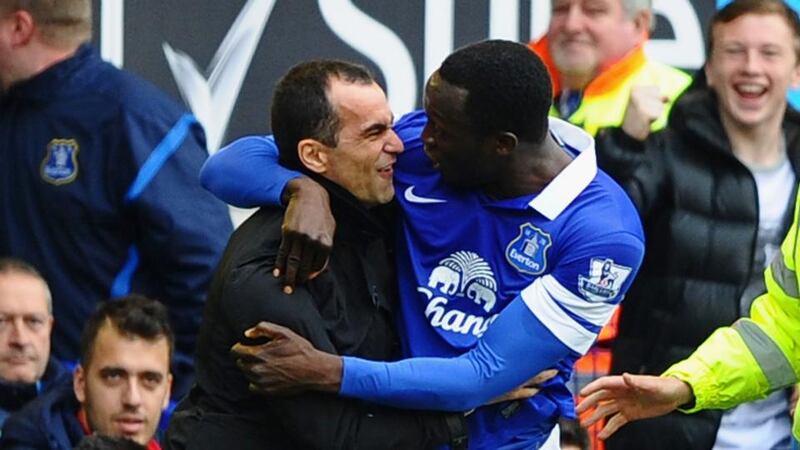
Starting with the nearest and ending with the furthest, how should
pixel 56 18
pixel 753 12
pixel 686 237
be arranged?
pixel 56 18 < pixel 686 237 < pixel 753 12

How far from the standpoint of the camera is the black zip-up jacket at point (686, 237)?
23.7 feet

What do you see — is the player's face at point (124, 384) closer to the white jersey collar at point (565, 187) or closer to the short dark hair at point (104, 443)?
the short dark hair at point (104, 443)

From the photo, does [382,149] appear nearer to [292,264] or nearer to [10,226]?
[292,264]

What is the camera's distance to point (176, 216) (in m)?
6.93

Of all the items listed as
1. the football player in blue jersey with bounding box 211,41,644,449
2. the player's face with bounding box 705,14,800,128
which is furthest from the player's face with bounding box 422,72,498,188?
the player's face with bounding box 705,14,800,128

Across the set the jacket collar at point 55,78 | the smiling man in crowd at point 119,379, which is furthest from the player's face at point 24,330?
the jacket collar at point 55,78

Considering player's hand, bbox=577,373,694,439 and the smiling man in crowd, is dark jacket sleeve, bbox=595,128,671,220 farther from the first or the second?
player's hand, bbox=577,373,694,439

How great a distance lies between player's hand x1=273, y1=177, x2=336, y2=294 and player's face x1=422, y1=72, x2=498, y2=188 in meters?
0.26

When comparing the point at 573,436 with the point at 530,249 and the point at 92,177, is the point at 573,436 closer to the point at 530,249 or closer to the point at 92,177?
the point at 92,177

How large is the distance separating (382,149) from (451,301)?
0.34 meters

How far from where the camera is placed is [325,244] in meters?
4.98

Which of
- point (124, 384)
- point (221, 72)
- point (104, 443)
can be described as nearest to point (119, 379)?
point (124, 384)

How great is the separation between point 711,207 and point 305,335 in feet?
8.25

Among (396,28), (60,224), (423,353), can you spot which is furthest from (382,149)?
(396,28)
